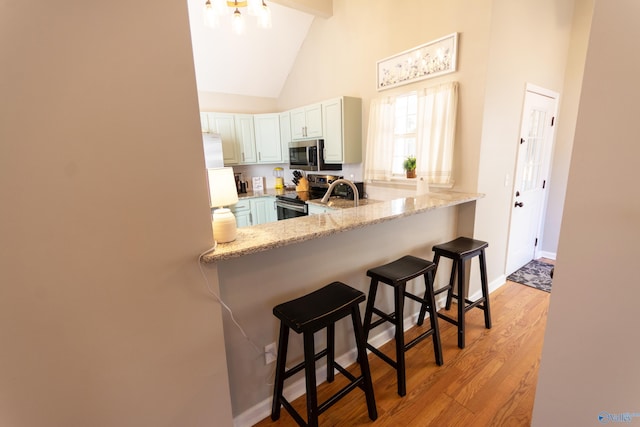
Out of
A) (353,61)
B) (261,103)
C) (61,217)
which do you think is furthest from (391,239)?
(261,103)

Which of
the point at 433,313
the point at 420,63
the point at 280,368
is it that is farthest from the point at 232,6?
the point at 433,313

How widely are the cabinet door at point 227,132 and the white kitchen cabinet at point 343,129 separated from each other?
1730 millimetres

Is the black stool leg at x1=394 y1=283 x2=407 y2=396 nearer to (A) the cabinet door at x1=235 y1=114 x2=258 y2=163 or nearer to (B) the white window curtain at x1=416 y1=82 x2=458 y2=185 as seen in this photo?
(B) the white window curtain at x1=416 y1=82 x2=458 y2=185

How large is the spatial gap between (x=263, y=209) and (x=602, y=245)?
4.11m

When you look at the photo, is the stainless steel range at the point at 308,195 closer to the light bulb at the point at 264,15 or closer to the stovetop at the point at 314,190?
the stovetop at the point at 314,190

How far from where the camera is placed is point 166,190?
1119mm

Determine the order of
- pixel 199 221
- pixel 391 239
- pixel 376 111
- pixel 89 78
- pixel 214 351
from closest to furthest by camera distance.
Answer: pixel 89 78
pixel 199 221
pixel 214 351
pixel 391 239
pixel 376 111

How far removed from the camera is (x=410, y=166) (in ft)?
9.95

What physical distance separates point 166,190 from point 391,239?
5.36ft

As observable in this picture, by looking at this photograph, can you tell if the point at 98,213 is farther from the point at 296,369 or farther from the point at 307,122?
the point at 307,122

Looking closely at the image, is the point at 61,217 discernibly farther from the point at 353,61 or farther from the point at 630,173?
the point at 353,61

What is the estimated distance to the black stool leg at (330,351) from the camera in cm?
177

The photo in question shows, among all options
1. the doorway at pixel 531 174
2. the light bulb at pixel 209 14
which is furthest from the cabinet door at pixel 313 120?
the doorway at pixel 531 174

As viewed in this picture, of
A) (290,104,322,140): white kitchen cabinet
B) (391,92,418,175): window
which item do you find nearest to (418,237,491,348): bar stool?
(391,92,418,175): window
